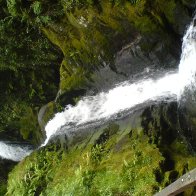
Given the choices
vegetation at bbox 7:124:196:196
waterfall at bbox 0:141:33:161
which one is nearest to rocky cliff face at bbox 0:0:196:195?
vegetation at bbox 7:124:196:196

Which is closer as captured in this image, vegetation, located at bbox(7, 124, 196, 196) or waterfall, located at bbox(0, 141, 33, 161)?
vegetation, located at bbox(7, 124, 196, 196)

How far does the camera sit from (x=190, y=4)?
7.41 meters

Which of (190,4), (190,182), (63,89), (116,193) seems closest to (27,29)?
(63,89)

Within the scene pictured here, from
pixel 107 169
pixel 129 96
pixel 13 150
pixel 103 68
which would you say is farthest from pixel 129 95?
pixel 13 150

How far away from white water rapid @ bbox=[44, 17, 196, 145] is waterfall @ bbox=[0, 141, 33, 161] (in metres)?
3.30

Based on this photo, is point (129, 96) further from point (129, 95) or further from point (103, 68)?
point (103, 68)

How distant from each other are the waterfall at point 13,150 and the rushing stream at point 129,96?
122 inches

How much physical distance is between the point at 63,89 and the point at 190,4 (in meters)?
4.02

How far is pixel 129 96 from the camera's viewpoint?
8688 millimetres

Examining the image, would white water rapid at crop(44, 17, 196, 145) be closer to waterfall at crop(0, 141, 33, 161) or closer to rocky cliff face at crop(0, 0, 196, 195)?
rocky cliff face at crop(0, 0, 196, 195)

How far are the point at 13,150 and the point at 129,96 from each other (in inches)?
270

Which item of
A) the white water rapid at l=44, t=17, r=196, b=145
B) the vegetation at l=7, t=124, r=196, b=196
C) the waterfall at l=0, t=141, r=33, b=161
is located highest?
the waterfall at l=0, t=141, r=33, b=161

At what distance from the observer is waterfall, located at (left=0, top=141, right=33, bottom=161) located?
45.5ft

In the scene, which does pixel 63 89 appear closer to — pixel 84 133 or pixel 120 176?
pixel 84 133
